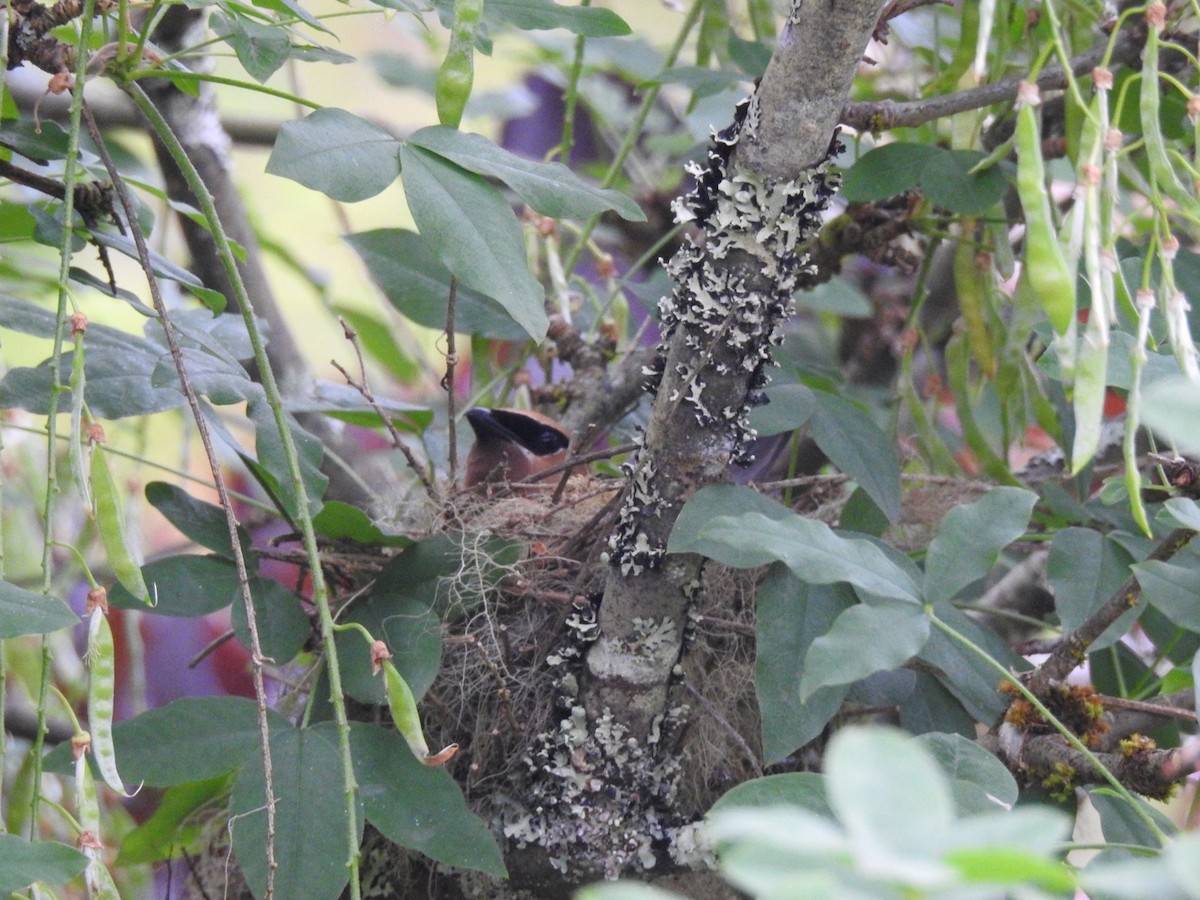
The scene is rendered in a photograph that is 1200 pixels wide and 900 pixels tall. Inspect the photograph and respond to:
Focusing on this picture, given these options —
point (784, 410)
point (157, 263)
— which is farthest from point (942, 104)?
point (157, 263)

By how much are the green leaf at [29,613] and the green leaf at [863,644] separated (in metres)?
0.37

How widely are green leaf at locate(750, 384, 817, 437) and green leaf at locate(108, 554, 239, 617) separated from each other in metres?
0.42

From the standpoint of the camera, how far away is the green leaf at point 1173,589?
632mm

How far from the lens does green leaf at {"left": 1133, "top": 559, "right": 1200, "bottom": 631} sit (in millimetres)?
632

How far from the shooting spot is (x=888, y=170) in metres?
0.92

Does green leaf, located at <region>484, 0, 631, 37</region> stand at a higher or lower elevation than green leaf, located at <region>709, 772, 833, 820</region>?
higher

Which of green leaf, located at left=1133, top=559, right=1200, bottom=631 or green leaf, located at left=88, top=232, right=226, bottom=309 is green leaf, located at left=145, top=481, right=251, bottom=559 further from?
green leaf, located at left=1133, top=559, right=1200, bottom=631

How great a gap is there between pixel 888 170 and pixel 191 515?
0.63 metres

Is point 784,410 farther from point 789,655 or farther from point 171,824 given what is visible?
point 171,824

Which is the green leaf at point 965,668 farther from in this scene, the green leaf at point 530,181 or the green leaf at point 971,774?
the green leaf at point 530,181

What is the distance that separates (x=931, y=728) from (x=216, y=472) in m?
0.51

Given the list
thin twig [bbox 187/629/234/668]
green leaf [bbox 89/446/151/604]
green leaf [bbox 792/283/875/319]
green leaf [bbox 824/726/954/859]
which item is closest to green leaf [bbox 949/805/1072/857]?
green leaf [bbox 824/726/954/859]

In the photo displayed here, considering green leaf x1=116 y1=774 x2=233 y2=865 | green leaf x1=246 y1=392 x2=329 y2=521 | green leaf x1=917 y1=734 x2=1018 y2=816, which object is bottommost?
green leaf x1=116 y1=774 x2=233 y2=865

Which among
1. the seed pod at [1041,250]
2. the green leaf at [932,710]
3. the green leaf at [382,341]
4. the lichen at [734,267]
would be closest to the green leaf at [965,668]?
the green leaf at [932,710]
